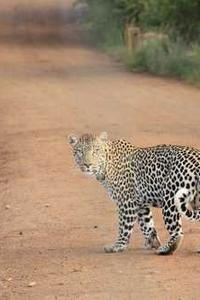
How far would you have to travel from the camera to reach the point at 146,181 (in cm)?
1050

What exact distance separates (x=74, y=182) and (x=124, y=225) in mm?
4421

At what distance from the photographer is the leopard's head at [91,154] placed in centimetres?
1060

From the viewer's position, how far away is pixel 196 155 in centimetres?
1027

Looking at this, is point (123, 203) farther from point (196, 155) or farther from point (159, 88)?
point (159, 88)

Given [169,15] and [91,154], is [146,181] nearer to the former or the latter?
[91,154]

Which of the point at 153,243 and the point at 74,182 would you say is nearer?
the point at 153,243

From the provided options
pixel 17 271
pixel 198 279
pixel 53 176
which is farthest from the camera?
pixel 53 176

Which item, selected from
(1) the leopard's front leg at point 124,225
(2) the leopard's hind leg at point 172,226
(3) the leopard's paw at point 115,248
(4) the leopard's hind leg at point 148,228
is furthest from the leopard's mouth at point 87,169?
(2) the leopard's hind leg at point 172,226

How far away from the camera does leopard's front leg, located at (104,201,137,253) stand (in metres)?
10.6

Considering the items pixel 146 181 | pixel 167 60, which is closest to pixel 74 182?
pixel 146 181

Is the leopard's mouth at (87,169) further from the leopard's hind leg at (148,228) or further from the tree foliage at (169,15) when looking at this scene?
the tree foliage at (169,15)

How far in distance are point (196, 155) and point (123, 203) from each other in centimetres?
87

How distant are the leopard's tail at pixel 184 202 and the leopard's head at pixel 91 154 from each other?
2.91 ft

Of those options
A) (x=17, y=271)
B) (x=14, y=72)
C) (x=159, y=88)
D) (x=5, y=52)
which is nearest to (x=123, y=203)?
(x=17, y=271)
